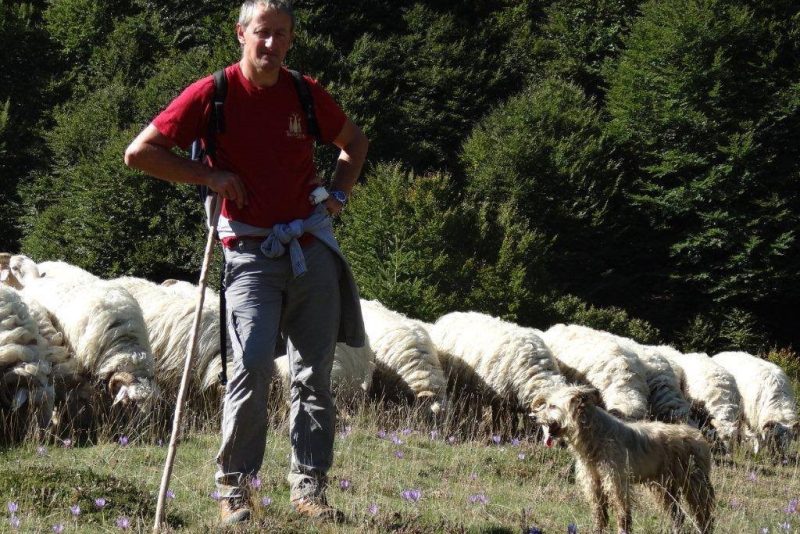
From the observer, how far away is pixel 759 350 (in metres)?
28.0

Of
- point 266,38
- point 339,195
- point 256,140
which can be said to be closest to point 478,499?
point 339,195

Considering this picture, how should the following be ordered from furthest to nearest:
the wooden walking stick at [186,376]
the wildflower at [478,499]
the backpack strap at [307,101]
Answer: the wildflower at [478,499] → the backpack strap at [307,101] → the wooden walking stick at [186,376]

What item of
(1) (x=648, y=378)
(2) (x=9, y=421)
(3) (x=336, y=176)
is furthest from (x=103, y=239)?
(3) (x=336, y=176)

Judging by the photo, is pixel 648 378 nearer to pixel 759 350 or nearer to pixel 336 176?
pixel 336 176

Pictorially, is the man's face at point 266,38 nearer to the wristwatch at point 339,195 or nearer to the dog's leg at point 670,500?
the wristwatch at point 339,195

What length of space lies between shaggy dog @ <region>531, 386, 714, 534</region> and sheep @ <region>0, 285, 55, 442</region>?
11.1ft

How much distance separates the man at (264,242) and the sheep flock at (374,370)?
1194 millimetres

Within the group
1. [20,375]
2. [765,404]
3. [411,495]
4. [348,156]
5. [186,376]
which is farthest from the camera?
[765,404]

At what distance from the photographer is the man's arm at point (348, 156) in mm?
Answer: 5410

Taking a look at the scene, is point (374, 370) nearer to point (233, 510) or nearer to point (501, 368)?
point (501, 368)

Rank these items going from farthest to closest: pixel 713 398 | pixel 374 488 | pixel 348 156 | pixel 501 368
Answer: pixel 713 398 < pixel 501 368 < pixel 374 488 < pixel 348 156

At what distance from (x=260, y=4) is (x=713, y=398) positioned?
8914 mm

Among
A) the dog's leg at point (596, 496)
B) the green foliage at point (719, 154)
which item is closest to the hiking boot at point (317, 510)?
the dog's leg at point (596, 496)

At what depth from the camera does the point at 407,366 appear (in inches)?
395
